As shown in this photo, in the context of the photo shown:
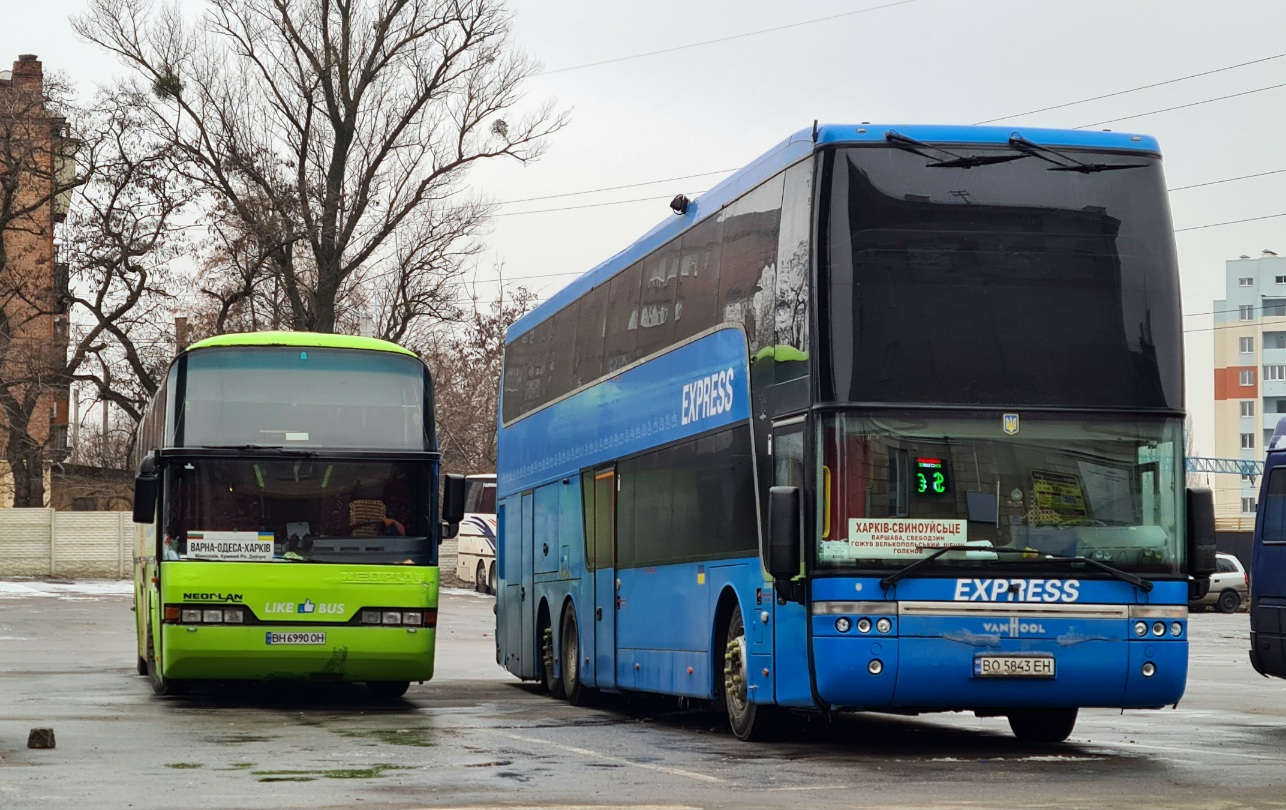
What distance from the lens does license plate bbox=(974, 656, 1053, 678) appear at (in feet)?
40.6

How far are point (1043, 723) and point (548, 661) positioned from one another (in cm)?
754

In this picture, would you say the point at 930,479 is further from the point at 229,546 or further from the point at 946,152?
the point at 229,546

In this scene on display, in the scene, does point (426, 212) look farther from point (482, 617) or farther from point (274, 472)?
point (274, 472)

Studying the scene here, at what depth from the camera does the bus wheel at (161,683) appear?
18.8 meters

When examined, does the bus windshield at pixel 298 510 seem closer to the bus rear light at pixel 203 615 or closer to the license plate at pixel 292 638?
A: the bus rear light at pixel 203 615

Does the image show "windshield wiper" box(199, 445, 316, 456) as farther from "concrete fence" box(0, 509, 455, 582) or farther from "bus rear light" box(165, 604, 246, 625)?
"concrete fence" box(0, 509, 455, 582)

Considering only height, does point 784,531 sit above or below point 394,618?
above

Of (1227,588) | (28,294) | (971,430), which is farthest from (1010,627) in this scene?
(28,294)

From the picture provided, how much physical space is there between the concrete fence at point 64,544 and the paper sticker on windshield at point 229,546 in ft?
122

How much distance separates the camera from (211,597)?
17703 mm

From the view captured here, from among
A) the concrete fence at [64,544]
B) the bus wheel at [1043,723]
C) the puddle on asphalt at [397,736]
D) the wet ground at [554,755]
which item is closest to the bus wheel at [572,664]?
the wet ground at [554,755]

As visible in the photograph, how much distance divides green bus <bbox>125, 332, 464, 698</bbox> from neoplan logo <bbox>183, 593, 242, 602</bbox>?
0.01m

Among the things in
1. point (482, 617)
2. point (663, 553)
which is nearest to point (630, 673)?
point (663, 553)

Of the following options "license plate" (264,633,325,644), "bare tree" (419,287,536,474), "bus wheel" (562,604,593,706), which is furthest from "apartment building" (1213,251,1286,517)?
"license plate" (264,633,325,644)
